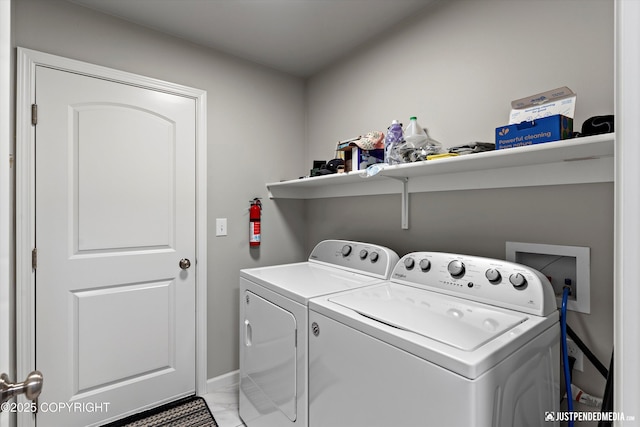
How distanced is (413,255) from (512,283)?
0.46 meters

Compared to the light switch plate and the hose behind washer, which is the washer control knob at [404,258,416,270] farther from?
the light switch plate

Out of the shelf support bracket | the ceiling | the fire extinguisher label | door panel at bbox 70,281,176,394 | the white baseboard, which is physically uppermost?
the ceiling

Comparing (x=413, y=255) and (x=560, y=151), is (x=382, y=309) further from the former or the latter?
(x=560, y=151)

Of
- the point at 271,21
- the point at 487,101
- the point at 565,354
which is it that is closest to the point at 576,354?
the point at 565,354

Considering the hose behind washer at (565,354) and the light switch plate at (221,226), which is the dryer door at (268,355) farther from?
the hose behind washer at (565,354)

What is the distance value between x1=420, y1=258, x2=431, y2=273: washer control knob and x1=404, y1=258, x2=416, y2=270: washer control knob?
0.15 feet

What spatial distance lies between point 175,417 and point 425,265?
5.80ft

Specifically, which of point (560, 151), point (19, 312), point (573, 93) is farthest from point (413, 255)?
point (19, 312)

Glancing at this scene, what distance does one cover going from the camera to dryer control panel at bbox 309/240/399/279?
1.65 m

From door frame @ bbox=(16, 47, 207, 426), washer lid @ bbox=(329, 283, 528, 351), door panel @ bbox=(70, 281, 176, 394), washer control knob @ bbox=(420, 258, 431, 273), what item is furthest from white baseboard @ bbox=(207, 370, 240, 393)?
washer control knob @ bbox=(420, 258, 431, 273)

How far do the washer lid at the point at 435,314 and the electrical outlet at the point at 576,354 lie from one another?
36 centimetres

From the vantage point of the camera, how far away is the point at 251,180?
7.77 ft

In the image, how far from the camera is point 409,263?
1520mm

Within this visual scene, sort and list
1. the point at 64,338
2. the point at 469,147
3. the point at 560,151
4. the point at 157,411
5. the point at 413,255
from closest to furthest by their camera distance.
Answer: the point at 560,151, the point at 469,147, the point at 413,255, the point at 64,338, the point at 157,411
